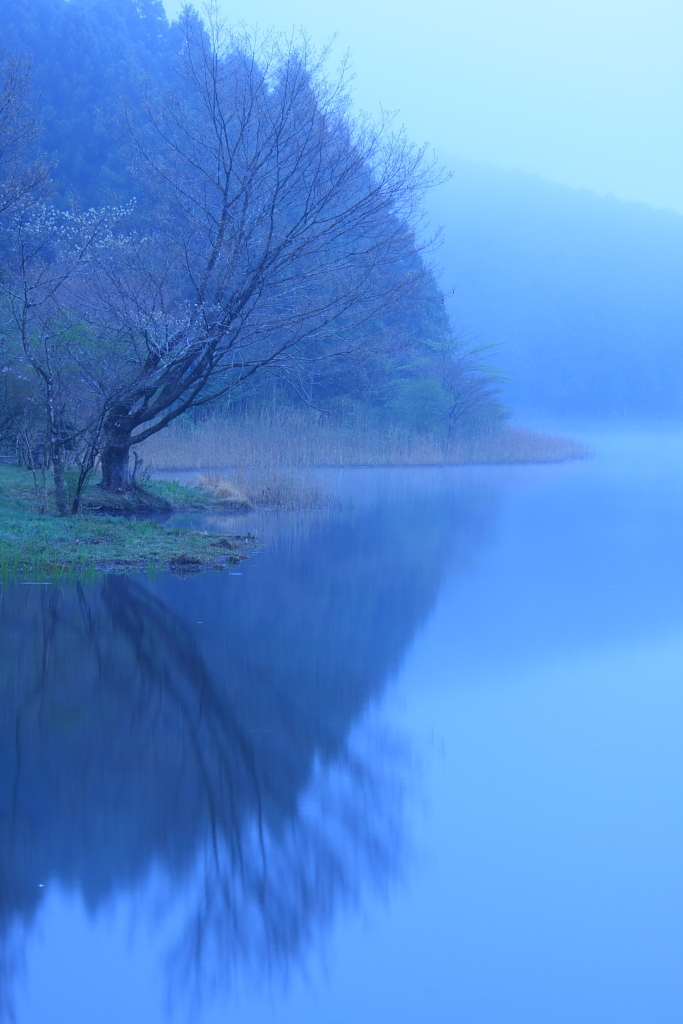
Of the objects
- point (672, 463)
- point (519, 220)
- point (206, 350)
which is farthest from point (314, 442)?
point (519, 220)

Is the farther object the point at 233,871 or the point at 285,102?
the point at 285,102

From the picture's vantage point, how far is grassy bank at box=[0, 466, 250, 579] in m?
8.41

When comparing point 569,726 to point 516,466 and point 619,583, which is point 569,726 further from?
point 516,466

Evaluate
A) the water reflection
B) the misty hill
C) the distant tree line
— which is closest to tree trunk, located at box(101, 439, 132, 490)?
the distant tree line

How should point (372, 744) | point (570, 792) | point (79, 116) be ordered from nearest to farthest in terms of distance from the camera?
1. point (570, 792)
2. point (372, 744)
3. point (79, 116)

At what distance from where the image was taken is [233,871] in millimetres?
3449

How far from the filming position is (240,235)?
11.9 metres

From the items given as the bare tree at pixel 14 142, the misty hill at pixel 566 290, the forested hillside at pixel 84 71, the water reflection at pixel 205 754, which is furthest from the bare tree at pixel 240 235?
the misty hill at pixel 566 290

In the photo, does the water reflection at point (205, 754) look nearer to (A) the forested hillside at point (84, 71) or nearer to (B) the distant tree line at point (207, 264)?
(B) the distant tree line at point (207, 264)

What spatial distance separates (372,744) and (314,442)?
65.1 ft

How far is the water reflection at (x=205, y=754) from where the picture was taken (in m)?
3.30

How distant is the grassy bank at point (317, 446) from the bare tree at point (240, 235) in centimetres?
557

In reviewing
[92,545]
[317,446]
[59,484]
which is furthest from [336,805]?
[317,446]

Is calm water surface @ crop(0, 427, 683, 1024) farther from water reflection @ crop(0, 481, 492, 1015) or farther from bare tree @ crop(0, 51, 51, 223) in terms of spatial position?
bare tree @ crop(0, 51, 51, 223)
